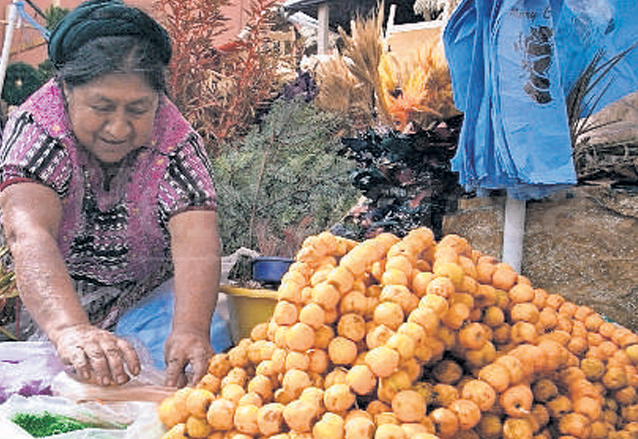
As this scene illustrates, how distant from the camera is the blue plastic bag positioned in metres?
2.07

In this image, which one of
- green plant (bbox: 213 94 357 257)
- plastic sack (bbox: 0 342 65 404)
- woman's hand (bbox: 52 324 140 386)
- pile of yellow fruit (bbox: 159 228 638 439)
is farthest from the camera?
green plant (bbox: 213 94 357 257)

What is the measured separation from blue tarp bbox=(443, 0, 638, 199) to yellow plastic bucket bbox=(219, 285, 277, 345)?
2.39ft

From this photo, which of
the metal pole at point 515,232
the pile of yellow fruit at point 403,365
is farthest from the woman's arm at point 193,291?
the metal pole at point 515,232

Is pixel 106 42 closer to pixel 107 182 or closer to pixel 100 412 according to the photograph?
pixel 107 182

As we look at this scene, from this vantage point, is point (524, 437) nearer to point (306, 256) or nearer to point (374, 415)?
point (374, 415)

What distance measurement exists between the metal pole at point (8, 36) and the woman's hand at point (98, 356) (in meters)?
0.74

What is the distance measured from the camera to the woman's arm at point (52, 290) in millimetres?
1538

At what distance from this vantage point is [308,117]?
108 inches

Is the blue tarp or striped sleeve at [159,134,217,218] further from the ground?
the blue tarp

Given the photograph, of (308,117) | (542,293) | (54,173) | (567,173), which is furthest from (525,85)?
(54,173)

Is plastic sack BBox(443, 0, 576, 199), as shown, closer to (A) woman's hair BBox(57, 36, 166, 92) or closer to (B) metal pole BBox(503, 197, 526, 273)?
(B) metal pole BBox(503, 197, 526, 273)

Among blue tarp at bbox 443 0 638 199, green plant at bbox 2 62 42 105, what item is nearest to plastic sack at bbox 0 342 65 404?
green plant at bbox 2 62 42 105

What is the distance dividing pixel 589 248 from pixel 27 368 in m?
1.71

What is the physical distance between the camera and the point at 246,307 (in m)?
2.04
